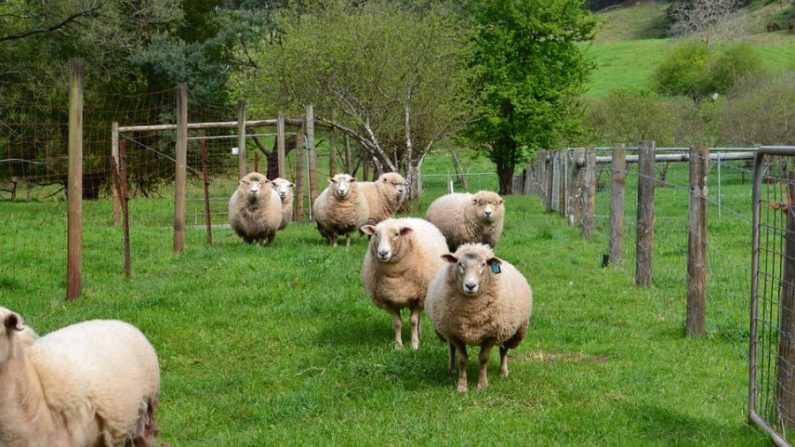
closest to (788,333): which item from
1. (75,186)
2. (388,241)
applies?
(388,241)

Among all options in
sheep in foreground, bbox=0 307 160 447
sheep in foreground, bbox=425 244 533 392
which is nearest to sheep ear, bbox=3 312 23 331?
sheep in foreground, bbox=0 307 160 447

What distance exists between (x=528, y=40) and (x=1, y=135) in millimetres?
20013

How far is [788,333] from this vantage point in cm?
534

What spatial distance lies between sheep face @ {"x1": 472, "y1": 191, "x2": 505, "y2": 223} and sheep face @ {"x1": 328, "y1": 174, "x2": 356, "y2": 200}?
283 centimetres

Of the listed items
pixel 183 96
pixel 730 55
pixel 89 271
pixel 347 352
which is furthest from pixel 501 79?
pixel 730 55

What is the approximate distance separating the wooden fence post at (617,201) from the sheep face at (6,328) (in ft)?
30.7

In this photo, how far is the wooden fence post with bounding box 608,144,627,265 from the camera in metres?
12.5

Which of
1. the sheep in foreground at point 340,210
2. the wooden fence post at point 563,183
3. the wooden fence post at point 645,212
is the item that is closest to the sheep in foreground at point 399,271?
the wooden fence post at point 645,212

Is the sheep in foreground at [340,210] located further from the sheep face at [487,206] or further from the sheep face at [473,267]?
the sheep face at [473,267]

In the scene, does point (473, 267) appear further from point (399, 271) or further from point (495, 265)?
point (399, 271)

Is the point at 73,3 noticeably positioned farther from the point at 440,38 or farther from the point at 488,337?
the point at 488,337

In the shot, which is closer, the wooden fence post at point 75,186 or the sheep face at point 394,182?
the wooden fence post at point 75,186

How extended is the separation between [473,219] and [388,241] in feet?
16.4

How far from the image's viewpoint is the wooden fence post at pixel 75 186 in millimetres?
9953
